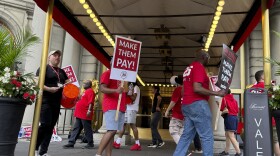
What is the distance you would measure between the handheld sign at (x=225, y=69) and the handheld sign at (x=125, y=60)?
5.15 feet

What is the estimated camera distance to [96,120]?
1432 centimetres

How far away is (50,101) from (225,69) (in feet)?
10.9

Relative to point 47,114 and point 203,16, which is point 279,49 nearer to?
point 203,16

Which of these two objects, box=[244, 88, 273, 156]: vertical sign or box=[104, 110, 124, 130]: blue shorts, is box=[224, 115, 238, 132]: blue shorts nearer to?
box=[244, 88, 273, 156]: vertical sign

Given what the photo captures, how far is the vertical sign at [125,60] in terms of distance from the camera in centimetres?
504

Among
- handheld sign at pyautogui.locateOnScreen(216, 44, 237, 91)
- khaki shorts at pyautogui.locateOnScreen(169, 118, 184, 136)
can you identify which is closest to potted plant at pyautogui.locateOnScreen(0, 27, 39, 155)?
handheld sign at pyautogui.locateOnScreen(216, 44, 237, 91)

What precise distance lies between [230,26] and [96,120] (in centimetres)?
905

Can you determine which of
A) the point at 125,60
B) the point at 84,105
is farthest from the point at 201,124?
the point at 84,105

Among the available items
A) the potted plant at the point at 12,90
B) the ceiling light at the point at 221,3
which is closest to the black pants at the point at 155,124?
the ceiling light at the point at 221,3

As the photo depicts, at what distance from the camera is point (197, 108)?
4.46 m

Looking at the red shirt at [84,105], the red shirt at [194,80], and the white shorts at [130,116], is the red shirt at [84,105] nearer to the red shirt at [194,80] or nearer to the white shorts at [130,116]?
the white shorts at [130,116]

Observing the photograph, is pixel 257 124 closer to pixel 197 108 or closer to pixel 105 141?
pixel 197 108

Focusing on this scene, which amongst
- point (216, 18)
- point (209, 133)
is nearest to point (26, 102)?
point (209, 133)

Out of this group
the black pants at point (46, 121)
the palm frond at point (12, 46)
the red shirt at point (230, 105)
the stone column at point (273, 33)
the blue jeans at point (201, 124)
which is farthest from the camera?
the stone column at point (273, 33)
